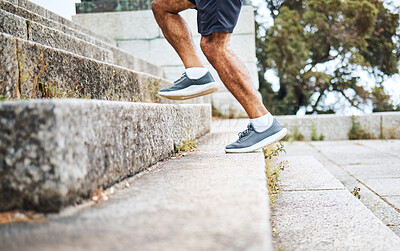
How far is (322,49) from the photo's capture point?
12.6 metres

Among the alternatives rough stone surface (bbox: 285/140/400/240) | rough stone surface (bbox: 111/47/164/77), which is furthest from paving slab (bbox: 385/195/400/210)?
rough stone surface (bbox: 111/47/164/77)

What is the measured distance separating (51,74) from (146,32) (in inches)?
192

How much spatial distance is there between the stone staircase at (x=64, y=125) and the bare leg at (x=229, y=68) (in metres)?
0.39

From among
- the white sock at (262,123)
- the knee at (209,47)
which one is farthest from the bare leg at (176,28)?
the white sock at (262,123)

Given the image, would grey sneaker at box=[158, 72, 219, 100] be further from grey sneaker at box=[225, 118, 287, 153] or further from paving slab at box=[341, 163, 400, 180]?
paving slab at box=[341, 163, 400, 180]

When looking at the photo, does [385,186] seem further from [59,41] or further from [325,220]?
[59,41]

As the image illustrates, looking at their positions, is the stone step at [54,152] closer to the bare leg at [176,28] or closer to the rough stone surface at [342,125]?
the bare leg at [176,28]

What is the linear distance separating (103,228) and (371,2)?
13.7 metres

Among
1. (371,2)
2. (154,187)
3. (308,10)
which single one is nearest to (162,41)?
(154,187)

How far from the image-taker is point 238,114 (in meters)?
6.32

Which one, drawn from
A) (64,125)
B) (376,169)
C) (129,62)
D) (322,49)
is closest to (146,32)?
(129,62)

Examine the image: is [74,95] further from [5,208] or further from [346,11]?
[346,11]

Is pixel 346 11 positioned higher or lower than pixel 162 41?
higher

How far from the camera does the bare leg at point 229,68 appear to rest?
6.97 ft
